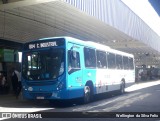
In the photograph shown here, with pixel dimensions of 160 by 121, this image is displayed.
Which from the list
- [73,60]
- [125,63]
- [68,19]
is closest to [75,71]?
[73,60]

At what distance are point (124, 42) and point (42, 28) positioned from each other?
1340 centimetres

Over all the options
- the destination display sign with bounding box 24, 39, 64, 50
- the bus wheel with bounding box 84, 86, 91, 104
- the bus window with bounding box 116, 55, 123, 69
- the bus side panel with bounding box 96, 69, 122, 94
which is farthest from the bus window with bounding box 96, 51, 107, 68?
the destination display sign with bounding box 24, 39, 64, 50

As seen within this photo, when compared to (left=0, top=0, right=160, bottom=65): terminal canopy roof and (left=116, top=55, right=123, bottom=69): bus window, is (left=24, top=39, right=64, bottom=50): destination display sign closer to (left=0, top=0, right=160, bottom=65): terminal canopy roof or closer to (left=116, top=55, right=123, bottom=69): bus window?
(left=0, top=0, right=160, bottom=65): terminal canopy roof

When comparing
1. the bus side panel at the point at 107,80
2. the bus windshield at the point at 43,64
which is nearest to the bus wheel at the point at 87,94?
the bus side panel at the point at 107,80

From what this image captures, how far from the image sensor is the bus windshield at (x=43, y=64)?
44.1 ft

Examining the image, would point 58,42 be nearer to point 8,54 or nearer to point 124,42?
point 8,54

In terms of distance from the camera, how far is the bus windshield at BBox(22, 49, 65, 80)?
13.4 meters

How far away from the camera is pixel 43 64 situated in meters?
13.7

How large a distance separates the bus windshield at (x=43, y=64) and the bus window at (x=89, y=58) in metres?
2.12

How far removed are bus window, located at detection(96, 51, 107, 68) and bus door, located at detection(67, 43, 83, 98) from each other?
2.39m

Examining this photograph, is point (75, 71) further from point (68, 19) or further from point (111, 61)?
point (68, 19)

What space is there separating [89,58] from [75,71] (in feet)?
6.21

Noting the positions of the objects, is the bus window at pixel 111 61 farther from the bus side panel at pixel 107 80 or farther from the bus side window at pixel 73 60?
the bus side window at pixel 73 60

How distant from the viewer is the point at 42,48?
14047 millimetres
